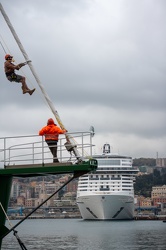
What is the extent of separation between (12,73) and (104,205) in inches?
4164

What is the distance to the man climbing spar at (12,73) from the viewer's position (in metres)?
22.8

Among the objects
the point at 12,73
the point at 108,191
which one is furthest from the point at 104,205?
the point at 12,73

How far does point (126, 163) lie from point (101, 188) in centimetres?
1454

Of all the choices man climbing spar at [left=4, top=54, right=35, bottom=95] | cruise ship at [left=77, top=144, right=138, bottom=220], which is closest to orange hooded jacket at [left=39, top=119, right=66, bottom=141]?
man climbing spar at [left=4, top=54, right=35, bottom=95]

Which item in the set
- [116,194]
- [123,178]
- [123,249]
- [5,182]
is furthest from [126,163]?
[5,182]

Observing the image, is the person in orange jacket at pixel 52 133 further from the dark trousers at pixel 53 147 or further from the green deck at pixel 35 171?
the green deck at pixel 35 171

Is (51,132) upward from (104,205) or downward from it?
upward

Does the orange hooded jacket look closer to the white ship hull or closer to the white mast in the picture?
the white mast

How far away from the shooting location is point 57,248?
53625 millimetres

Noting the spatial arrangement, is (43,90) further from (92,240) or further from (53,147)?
(92,240)

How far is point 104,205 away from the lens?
127 meters

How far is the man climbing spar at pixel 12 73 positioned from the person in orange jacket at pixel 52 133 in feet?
5.07

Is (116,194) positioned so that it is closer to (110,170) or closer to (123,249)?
(110,170)

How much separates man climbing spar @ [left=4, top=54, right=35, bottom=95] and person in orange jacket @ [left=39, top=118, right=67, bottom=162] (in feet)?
5.07
